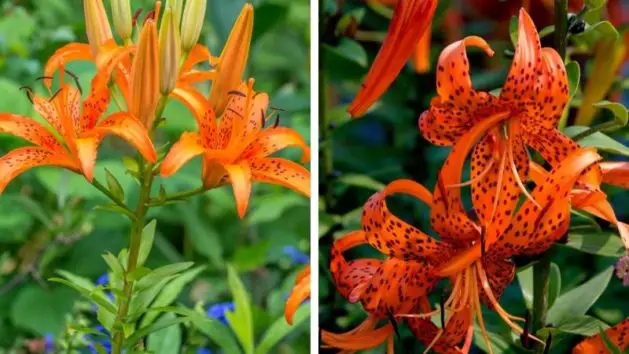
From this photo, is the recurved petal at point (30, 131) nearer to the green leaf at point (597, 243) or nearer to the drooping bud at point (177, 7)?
the drooping bud at point (177, 7)

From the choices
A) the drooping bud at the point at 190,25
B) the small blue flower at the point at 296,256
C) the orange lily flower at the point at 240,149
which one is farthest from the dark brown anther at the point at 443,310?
the small blue flower at the point at 296,256

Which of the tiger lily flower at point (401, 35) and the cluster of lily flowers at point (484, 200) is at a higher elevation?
the tiger lily flower at point (401, 35)

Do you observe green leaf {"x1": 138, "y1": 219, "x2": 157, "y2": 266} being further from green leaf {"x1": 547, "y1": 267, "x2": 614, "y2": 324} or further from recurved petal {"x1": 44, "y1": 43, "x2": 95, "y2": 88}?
green leaf {"x1": 547, "y1": 267, "x2": 614, "y2": 324}

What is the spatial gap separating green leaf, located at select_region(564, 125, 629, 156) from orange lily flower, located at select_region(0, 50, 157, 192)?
260 millimetres

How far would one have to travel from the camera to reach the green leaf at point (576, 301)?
0.75m

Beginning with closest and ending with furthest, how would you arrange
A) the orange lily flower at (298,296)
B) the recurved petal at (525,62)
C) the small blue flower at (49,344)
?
the recurved petal at (525,62) < the orange lily flower at (298,296) < the small blue flower at (49,344)

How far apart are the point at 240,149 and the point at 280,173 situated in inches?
1.2

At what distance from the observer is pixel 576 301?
76 cm

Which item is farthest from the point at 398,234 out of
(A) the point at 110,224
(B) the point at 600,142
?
(A) the point at 110,224

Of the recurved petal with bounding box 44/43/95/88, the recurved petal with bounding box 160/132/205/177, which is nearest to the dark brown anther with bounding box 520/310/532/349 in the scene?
the recurved petal with bounding box 160/132/205/177

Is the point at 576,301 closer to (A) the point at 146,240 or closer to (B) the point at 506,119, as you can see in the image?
(B) the point at 506,119

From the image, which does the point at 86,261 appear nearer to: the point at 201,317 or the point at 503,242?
the point at 201,317

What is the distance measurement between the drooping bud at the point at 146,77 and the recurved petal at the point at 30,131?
0.20ft

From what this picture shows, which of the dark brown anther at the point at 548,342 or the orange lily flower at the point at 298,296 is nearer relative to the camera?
the dark brown anther at the point at 548,342
